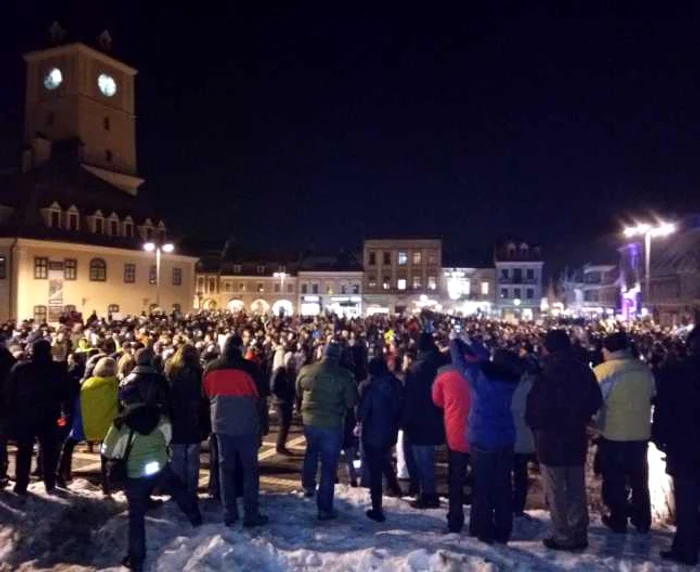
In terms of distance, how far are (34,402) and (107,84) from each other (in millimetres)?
54391

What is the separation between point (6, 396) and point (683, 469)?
7424 mm

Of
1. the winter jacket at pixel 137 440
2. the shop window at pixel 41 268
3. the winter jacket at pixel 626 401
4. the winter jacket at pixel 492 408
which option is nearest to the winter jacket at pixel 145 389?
the winter jacket at pixel 137 440

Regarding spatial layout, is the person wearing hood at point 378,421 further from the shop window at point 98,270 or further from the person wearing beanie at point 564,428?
the shop window at point 98,270

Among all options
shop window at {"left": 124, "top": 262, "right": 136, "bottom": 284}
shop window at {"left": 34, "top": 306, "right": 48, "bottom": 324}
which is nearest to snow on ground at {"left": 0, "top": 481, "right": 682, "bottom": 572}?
shop window at {"left": 34, "top": 306, "right": 48, "bottom": 324}

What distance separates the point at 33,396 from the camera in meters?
8.12

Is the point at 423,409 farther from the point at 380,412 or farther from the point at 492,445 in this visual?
the point at 492,445

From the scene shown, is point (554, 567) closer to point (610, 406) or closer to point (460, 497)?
point (460, 497)

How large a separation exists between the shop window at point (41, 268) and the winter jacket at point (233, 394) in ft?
116

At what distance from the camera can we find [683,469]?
241 inches

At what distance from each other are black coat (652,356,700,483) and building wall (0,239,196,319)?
1478 inches

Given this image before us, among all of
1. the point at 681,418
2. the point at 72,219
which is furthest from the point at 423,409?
the point at 72,219

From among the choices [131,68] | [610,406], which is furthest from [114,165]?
[610,406]

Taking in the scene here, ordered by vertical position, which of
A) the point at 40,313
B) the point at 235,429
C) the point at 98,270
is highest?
the point at 98,270

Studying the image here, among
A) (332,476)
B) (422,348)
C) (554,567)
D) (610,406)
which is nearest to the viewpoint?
(554,567)
